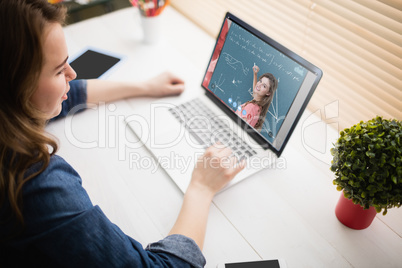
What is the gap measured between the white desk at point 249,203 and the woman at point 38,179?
15 cm

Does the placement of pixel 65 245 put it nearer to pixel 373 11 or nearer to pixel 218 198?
pixel 218 198

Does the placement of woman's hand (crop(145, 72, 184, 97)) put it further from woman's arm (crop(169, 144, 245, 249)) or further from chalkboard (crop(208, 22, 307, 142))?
woman's arm (crop(169, 144, 245, 249))

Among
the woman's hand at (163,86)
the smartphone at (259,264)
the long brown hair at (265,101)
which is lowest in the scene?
the smartphone at (259,264)

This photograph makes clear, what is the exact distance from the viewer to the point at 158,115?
1.09 metres

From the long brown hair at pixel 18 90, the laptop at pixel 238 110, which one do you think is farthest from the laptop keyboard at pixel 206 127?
the long brown hair at pixel 18 90

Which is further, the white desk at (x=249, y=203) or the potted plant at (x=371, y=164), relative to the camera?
the white desk at (x=249, y=203)

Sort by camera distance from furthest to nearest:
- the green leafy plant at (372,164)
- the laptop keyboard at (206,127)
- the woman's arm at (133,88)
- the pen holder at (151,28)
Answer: the pen holder at (151,28)
the woman's arm at (133,88)
the laptop keyboard at (206,127)
the green leafy plant at (372,164)

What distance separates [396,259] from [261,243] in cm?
33

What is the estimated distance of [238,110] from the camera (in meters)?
1.03

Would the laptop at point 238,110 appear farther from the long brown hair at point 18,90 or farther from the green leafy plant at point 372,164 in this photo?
the long brown hair at point 18,90

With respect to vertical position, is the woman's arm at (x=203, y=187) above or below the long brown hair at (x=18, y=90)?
below

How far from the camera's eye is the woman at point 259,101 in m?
0.93

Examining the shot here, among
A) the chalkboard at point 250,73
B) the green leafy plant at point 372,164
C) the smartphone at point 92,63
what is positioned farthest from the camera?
the smartphone at point 92,63

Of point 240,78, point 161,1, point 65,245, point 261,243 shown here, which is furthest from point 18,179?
point 161,1
